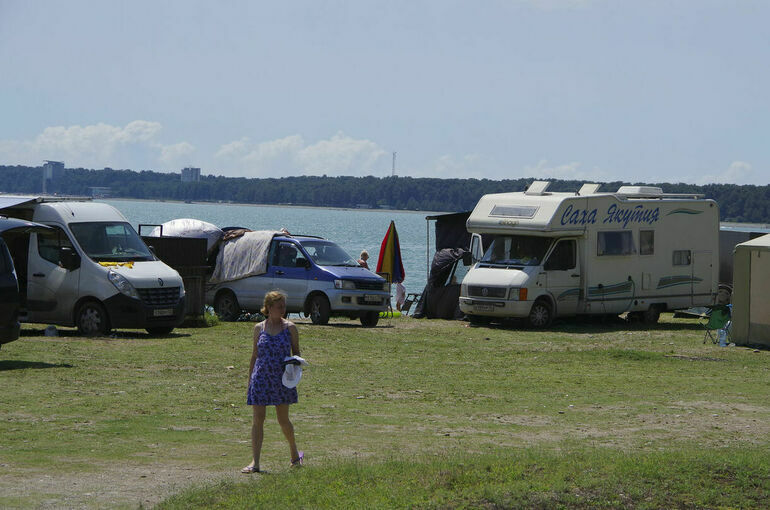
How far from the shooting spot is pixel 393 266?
96.3 ft

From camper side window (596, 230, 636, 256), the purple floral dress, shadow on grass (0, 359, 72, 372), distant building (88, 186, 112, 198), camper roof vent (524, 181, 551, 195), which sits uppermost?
distant building (88, 186, 112, 198)

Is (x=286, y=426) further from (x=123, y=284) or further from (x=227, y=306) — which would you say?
(x=227, y=306)

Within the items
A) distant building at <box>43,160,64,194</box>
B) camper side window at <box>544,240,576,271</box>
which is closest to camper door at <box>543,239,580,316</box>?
camper side window at <box>544,240,576,271</box>

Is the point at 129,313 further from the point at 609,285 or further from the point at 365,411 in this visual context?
the point at 609,285

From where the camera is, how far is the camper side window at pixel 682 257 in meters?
25.2

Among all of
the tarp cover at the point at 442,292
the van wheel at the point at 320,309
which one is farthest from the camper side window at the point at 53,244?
the tarp cover at the point at 442,292

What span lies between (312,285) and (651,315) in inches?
319

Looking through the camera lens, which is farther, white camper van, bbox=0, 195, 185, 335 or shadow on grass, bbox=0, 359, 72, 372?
white camper van, bbox=0, 195, 185, 335

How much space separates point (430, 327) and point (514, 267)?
221 cm

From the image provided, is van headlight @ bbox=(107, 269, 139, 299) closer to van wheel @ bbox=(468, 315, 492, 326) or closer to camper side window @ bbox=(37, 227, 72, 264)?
camper side window @ bbox=(37, 227, 72, 264)

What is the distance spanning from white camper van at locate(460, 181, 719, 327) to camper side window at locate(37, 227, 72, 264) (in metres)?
8.56

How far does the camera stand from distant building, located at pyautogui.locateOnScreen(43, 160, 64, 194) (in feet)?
340

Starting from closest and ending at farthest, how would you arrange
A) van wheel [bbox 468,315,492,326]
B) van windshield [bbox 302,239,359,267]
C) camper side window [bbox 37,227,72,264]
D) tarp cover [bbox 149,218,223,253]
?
camper side window [bbox 37,227,72,264] → van windshield [bbox 302,239,359,267] → van wheel [bbox 468,315,492,326] → tarp cover [bbox 149,218,223,253]

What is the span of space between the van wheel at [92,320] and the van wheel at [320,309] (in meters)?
5.04
